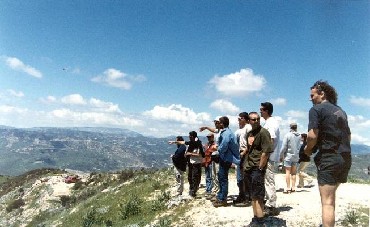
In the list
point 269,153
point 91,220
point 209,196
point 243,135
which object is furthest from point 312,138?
point 91,220

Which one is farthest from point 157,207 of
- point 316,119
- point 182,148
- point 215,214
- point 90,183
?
point 90,183

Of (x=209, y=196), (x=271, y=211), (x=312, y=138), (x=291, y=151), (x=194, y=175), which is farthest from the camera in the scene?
(x=194, y=175)

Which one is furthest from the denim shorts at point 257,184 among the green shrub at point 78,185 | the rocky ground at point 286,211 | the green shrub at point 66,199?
the green shrub at point 78,185

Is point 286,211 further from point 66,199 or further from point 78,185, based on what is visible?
point 78,185

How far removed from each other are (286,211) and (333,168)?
5.55 metres

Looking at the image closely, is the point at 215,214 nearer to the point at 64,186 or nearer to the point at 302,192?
the point at 302,192

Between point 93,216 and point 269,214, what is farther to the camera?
point 93,216

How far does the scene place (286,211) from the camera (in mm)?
10625

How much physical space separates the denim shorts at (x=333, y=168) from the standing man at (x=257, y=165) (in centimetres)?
266

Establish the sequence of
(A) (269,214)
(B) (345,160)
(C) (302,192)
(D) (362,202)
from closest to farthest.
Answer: (B) (345,160), (A) (269,214), (D) (362,202), (C) (302,192)

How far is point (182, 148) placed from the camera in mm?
14328

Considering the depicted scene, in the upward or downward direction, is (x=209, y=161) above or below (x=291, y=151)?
below

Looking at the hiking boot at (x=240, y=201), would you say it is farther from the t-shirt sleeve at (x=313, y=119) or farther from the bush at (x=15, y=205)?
the bush at (x=15, y=205)

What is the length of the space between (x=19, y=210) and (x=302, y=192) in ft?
103
